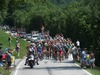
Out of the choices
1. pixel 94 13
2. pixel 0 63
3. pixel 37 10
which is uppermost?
pixel 37 10

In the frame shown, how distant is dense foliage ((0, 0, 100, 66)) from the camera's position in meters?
34.0

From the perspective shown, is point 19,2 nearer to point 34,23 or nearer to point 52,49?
point 52,49

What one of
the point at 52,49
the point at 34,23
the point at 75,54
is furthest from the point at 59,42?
the point at 34,23

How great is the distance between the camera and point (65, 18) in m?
96.7

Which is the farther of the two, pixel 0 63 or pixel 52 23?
pixel 52 23

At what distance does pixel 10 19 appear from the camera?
155250 mm

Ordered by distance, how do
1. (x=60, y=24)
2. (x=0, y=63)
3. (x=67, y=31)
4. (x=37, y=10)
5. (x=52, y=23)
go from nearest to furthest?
1. (x=0, y=63)
2. (x=67, y=31)
3. (x=60, y=24)
4. (x=52, y=23)
5. (x=37, y=10)

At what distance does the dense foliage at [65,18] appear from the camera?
34031 mm

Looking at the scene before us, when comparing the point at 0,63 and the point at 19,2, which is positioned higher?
the point at 19,2

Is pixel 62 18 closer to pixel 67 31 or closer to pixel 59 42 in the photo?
pixel 67 31

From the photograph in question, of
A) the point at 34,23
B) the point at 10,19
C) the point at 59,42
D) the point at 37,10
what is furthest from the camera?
the point at 10,19

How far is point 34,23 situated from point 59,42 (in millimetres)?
85830

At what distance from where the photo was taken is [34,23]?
127 meters

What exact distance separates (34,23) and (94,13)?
93091 millimetres
